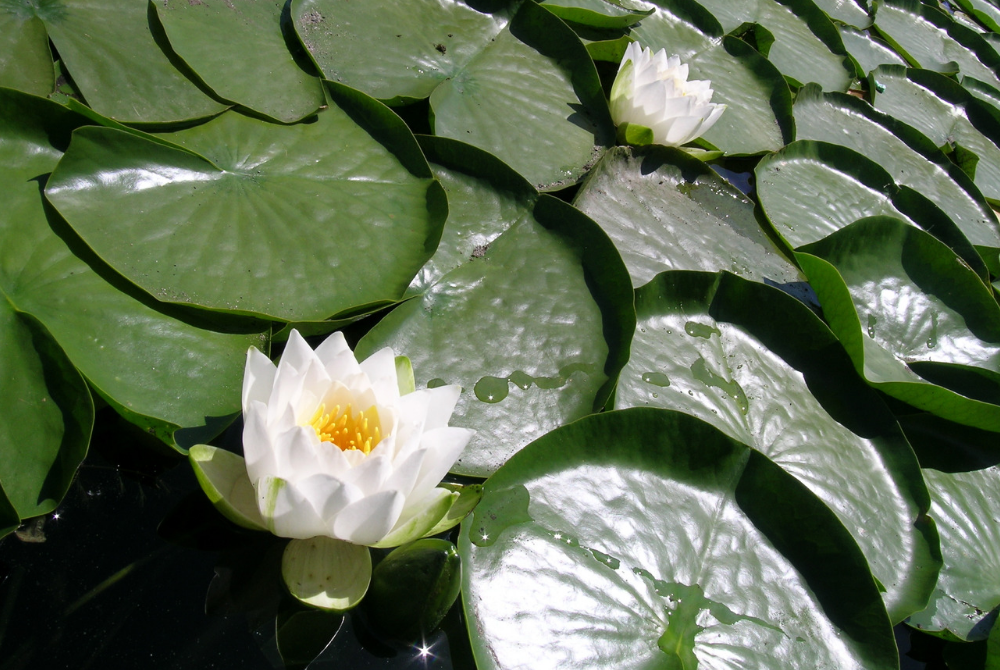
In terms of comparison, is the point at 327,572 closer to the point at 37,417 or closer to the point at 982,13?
the point at 37,417

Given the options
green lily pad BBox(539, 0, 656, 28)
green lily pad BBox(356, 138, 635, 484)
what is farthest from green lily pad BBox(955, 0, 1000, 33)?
green lily pad BBox(356, 138, 635, 484)

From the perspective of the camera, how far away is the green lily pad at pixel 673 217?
1.76m

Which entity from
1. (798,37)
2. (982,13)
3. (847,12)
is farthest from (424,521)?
(982,13)

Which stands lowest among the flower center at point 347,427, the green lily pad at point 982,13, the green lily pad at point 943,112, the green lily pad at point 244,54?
the flower center at point 347,427

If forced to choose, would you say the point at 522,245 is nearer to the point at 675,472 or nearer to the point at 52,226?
the point at 675,472

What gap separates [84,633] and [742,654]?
1.07 metres

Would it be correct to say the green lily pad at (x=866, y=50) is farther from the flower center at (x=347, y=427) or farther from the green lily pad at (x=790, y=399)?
the flower center at (x=347, y=427)

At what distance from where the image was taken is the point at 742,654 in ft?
3.59

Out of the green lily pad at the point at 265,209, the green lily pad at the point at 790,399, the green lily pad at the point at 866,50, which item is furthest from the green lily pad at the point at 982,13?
the green lily pad at the point at 265,209

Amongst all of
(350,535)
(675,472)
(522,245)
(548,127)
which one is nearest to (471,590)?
(350,535)

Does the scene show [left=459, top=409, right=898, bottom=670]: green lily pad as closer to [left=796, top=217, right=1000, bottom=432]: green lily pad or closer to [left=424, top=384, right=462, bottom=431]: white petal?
[left=424, top=384, right=462, bottom=431]: white petal

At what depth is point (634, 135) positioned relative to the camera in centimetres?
197

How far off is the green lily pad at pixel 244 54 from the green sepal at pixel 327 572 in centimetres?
105

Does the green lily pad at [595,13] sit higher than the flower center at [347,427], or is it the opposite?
the green lily pad at [595,13]
